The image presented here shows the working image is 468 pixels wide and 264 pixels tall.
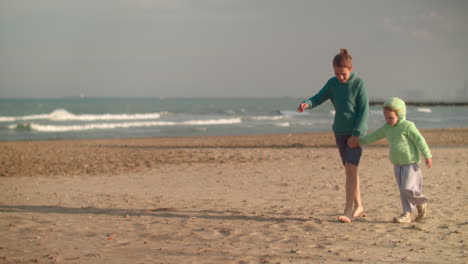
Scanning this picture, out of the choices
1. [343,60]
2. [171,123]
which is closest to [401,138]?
[343,60]

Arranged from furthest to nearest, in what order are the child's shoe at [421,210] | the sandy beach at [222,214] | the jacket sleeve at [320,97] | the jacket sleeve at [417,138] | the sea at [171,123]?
the sea at [171,123]
the jacket sleeve at [320,97]
the child's shoe at [421,210]
the jacket sleeve at [417,138]
the sandy beach at [222,214]

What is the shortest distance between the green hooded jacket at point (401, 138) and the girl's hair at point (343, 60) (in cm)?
58

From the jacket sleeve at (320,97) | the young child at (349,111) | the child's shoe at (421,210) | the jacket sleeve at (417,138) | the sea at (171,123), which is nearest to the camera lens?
the jacket sleeve at (417,138)

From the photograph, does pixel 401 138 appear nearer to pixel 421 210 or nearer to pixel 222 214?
pixel 421 210

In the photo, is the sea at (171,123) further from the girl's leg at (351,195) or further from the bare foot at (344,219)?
the bare foot at (344,219)

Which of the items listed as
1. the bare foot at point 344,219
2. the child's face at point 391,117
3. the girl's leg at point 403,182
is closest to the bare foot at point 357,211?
the bare foot at point 344,219

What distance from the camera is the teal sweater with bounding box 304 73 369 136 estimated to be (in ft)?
16.5

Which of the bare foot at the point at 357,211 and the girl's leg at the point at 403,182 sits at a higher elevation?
the girl's leg at the point at 403,182

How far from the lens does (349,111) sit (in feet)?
16.7

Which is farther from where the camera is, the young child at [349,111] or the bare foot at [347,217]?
the bare foot at [347,217]

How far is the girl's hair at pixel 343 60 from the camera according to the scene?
16.5 feet

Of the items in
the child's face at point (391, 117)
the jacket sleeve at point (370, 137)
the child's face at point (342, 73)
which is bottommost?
the jacket sleeve at point (370, 137)

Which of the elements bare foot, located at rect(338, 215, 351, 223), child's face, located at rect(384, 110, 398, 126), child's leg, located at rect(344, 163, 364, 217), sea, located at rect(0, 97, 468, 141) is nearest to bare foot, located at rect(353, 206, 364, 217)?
child's leg, located at rect(344, 163, 364, 217)

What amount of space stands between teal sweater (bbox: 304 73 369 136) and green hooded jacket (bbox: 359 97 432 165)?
0.54 ft
